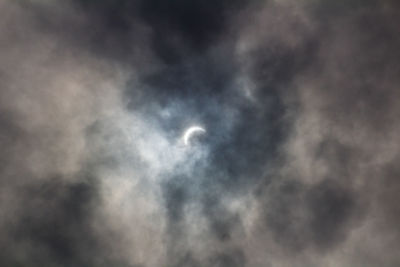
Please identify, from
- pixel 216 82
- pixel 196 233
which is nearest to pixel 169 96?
pixel 216 82

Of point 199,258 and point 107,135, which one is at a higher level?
point 107,135

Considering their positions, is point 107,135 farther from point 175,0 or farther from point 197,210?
point 175,0

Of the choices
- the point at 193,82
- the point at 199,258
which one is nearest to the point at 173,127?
the point at 193,82

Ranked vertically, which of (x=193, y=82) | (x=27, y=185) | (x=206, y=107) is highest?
(x=193, y=82)

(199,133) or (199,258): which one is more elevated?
(199,133)

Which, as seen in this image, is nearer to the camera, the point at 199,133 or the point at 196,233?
the point at 199,133

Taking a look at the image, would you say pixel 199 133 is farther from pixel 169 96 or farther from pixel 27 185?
pixel 27 185

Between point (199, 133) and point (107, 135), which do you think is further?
point (107, 135)

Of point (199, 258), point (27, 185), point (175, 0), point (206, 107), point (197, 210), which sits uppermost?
point (175, 0)
